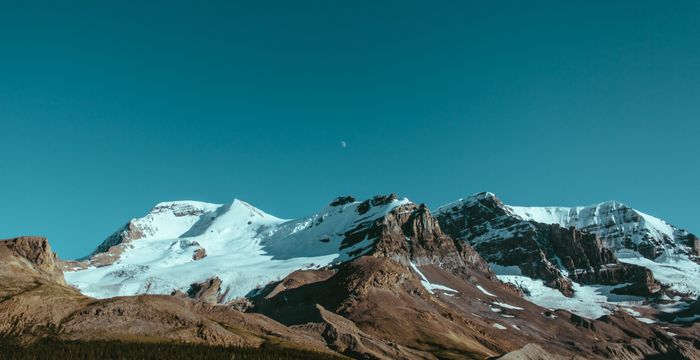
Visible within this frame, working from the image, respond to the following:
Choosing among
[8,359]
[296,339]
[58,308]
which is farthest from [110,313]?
[296,339]

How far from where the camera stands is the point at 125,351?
152m

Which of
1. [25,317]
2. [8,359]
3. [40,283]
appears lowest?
[8,359]

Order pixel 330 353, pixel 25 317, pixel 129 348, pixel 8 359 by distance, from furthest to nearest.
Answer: pixel 330 353 → pixel 25 317 → pixel 129 348 → pixel 8 359

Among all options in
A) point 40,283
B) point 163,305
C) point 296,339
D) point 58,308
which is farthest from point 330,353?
point 40,283

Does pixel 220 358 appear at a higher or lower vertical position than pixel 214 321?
lower

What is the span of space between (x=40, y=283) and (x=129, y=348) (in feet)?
186

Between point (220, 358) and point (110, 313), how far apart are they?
37471 mm

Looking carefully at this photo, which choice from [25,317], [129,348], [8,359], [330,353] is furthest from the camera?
[330,353]

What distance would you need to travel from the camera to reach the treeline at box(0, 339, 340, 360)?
478ft

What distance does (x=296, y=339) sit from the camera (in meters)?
197

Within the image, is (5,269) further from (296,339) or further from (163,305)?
(296,339)

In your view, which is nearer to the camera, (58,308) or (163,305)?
(58,308)

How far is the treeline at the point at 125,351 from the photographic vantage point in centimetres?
14575

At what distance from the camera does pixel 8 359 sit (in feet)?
463
